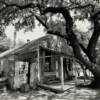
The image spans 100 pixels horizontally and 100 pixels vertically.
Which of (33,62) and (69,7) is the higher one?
(69,7)

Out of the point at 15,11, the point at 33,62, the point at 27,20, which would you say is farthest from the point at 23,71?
the point at 15,11

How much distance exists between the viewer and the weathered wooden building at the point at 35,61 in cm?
1352

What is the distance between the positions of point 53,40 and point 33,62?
3617 mm

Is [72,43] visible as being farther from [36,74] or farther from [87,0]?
[36,74]

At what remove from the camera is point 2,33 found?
12219 millimetres

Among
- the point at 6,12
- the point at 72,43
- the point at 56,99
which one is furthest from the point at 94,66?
the point at 6,12

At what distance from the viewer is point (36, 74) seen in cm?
1417

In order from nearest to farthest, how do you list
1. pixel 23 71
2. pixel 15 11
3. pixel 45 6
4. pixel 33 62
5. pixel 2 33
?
1. pixel 45 6
2. pixel 15 11
3. pixel 2 33
4. pixel 33 62
5. pixel 23 71

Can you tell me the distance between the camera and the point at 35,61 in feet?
47.8

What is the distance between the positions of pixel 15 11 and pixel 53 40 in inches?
251

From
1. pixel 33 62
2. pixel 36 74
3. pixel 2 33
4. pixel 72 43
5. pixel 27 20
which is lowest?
pixel 36 74

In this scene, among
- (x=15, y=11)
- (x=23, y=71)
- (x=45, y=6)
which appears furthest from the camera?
(x=23, y=71)

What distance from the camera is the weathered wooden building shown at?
1352cm

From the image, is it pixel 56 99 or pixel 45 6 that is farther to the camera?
pixel 45 6
